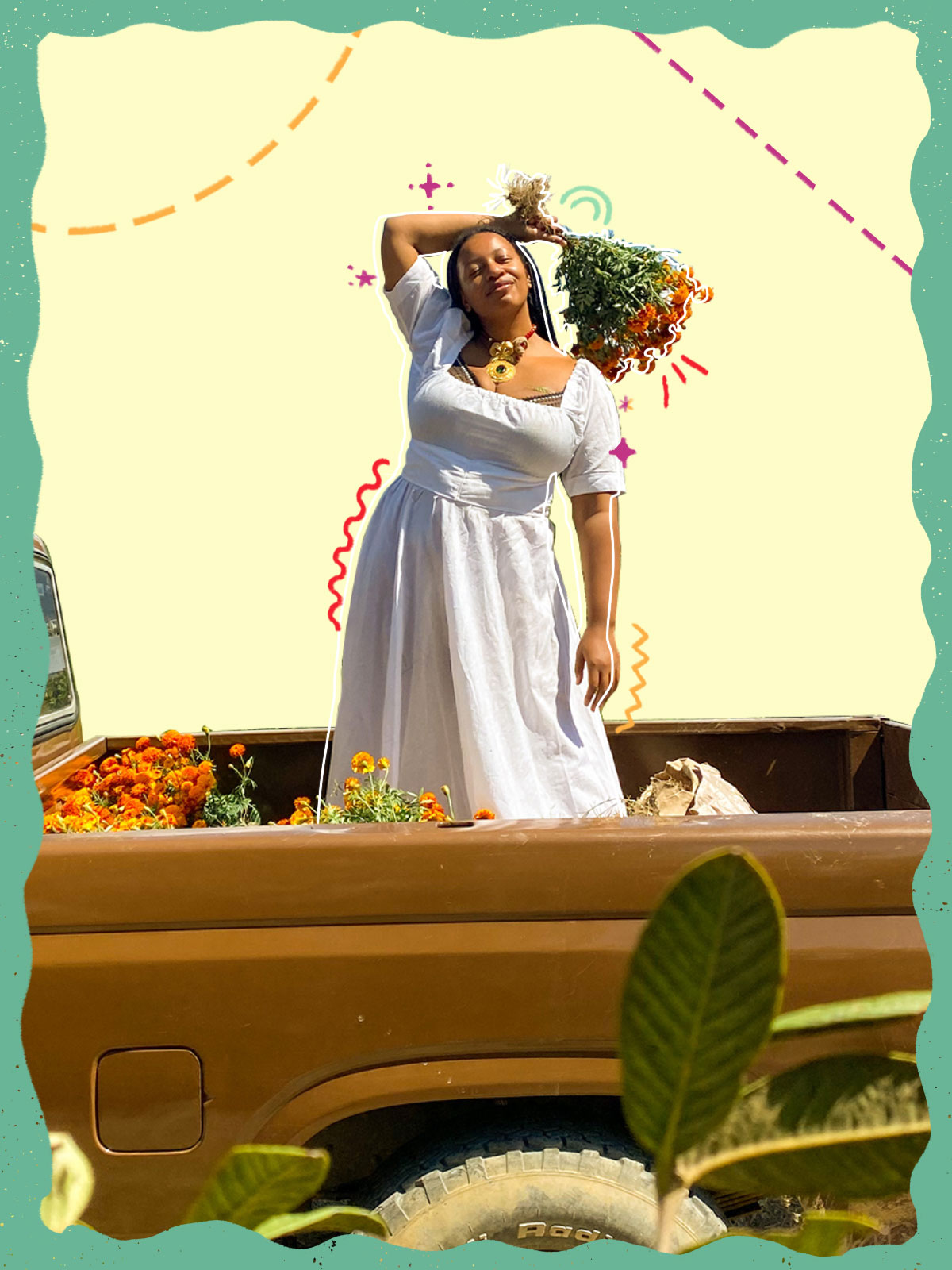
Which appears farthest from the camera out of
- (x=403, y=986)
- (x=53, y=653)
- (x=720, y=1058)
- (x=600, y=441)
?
(x=53, y=653)

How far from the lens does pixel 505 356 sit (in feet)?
8.80

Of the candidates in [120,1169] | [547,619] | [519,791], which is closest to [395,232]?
[547,619]

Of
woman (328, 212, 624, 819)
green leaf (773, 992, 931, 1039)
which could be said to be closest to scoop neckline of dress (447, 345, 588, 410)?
woman (328, 212, 624, 819)

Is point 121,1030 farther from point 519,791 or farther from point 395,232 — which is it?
point 395,232

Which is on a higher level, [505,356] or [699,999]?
[505,356]

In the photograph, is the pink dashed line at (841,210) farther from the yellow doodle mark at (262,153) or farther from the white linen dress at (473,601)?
the yellow doodle mark at (262,153)

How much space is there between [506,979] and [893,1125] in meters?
0.91

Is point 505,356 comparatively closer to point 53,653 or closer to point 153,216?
point 153,216

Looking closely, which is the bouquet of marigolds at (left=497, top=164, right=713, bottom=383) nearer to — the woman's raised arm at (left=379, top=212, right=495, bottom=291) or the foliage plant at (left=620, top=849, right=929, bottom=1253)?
the woman's raised arm at (left=379, top=212, right=495, bottom=291)

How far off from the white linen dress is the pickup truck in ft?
2.49

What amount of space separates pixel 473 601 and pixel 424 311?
659mm

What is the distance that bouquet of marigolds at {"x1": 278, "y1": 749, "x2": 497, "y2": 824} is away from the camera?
2.42 metres

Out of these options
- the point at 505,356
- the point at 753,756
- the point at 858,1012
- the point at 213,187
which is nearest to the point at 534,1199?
the point at 858,1012

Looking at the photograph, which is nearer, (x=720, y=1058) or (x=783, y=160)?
(x=720, y=1058)
